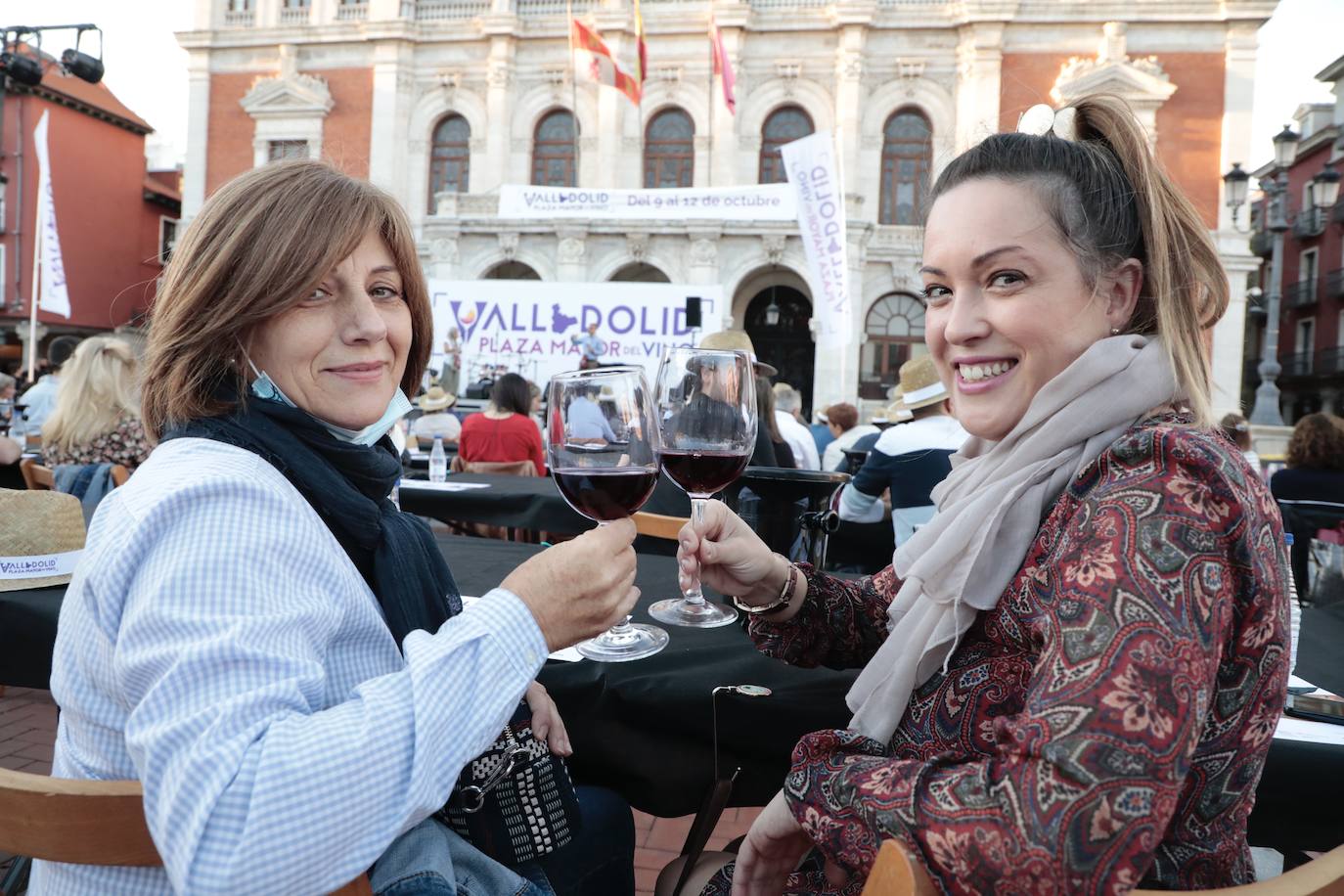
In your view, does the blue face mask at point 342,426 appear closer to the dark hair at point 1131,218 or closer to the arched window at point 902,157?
the dark hair at point 1131,218

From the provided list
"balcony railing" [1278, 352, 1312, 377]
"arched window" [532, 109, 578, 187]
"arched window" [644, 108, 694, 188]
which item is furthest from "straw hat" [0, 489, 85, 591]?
"balcony railing" [1278, 352, 1312, 377]

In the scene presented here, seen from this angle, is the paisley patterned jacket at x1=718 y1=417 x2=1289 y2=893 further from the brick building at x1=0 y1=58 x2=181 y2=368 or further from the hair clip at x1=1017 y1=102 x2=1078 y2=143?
the brick building at x1=0 y1=58 x2=181 y2=368

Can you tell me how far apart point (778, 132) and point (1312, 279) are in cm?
1965

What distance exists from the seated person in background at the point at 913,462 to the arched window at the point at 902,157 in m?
18.3

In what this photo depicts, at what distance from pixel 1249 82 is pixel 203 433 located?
83.8ft

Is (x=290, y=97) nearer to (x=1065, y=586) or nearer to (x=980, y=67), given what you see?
(x=980, y=67)

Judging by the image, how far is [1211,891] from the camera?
94 cm

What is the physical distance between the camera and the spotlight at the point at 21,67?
10.3m

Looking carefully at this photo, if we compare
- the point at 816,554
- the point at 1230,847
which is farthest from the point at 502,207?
the point at 1230,847

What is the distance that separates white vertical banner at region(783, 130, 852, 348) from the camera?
897cm

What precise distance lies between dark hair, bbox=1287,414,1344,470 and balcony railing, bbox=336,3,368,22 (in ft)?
82.4

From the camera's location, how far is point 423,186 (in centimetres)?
2402

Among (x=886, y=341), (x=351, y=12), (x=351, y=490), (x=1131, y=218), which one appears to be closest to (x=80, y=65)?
(x=351, y=490)

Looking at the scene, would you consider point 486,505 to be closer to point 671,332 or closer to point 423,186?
point 671,332
